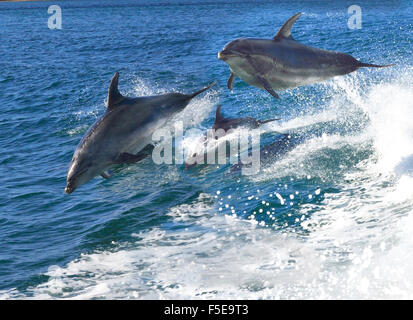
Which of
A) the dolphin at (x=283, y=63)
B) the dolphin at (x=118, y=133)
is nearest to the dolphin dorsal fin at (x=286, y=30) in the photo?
the dolphin at (x=283, y=63)

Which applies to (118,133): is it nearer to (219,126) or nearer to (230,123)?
(219,126)

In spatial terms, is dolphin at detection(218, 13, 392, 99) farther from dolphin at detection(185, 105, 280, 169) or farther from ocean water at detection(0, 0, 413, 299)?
dolphin at detection(185, 105, 280, 169)

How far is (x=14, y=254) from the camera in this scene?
1073 centimetres

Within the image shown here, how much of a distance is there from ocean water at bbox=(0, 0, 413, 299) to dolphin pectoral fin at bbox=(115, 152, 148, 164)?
157 centimetres

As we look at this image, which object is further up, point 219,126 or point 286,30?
point 286,30

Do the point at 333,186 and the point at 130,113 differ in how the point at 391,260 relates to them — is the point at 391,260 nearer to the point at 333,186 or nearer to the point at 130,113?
the point at 333,186

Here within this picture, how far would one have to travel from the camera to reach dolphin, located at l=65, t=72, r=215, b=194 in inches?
391

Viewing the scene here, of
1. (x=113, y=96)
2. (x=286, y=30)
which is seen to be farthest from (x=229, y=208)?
(x=286, y=30)

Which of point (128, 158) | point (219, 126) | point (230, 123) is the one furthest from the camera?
point (230, 123)

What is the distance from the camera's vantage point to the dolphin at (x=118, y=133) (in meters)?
9.92

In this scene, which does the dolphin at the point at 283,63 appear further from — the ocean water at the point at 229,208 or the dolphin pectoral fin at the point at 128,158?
the dolphin pectoral fin at the point at 128,158

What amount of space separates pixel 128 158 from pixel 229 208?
8.94ft

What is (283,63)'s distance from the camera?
11.5 meters
